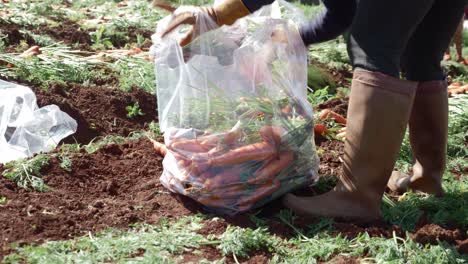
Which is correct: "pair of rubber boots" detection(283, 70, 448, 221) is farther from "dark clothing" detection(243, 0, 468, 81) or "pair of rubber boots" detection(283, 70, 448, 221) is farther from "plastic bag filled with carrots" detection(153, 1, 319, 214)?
"plastic bag filled with carrots" detection(153, 1, 319, 214)

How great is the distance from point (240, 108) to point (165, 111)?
29 cm

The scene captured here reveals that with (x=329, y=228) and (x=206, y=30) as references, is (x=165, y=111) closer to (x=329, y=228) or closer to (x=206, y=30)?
(x=206, y=30)

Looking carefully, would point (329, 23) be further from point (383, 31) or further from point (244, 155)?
point (244, 155)

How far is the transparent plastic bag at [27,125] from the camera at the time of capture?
3.55m

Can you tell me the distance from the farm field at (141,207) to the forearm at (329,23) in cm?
60

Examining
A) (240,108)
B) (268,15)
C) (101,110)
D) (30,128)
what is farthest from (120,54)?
(240,108)

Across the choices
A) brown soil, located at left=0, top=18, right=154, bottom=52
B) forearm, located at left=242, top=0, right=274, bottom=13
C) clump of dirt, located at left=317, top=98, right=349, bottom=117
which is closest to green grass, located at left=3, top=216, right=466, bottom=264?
forearm, located at left=242, top=0, right=274, bottom=13

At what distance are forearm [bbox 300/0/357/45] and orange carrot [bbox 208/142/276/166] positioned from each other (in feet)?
1.79

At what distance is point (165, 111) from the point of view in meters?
2.93

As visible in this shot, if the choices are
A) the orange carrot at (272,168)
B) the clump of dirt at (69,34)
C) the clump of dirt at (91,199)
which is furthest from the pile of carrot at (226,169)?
the clump of dirt at (69,34)

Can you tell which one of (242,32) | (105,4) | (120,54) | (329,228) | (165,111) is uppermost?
(242,32)

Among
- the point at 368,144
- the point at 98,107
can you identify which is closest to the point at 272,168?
the point at 368,144

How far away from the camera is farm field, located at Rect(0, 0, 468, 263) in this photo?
2512 millimetres

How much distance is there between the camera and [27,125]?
3615 mm
